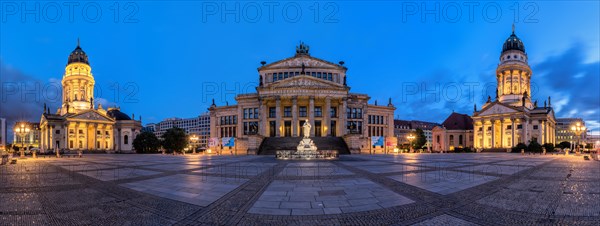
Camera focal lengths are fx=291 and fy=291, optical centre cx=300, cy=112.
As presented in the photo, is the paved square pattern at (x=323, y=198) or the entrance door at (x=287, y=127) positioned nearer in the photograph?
the paved square pattern at (x=323, y=198)

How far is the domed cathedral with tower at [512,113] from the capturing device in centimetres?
7169

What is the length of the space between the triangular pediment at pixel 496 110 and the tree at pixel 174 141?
81846mm

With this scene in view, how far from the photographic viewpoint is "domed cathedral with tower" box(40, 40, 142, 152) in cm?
8038

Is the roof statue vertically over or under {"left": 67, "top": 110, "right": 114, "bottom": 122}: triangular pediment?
over

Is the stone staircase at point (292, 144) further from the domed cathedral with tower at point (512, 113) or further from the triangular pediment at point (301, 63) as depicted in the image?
the domed cathedral with tower at point (512, 113)

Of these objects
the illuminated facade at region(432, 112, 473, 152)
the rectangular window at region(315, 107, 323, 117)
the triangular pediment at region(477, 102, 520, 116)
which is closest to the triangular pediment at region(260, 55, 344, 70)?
the rectangular window at region(315, 107, 323, 117)

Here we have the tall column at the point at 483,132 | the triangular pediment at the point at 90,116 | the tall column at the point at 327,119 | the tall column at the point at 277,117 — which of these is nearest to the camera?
the tall column at the point at 277,117

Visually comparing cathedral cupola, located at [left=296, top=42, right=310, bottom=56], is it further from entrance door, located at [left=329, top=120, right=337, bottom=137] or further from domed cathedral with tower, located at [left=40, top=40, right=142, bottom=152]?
domed cathedral with tower, located at [left=40, top=40, right=142, bottom=152]

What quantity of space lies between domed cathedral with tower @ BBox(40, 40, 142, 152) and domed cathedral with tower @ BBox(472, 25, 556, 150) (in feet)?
338

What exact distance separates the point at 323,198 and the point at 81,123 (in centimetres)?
9777

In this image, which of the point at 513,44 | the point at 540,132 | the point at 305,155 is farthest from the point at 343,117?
the point at 513,44

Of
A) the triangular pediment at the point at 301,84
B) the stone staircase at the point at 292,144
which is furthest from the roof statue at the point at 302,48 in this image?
the stone staircase at the point at 292,144

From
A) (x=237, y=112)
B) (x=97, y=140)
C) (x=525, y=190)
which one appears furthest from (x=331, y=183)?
(x=97, y=140)

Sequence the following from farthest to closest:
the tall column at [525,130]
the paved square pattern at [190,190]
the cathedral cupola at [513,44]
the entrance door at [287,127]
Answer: the cathedral cupola at [513,44]
the tall column at [525,130]
the entrance door at [287,127]
the paved square pattern at [190,190]
